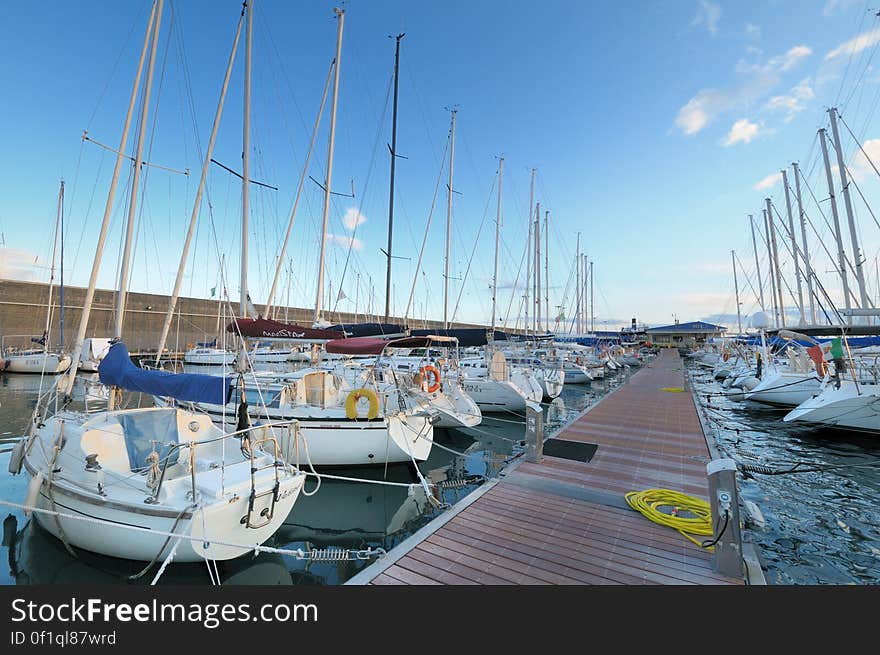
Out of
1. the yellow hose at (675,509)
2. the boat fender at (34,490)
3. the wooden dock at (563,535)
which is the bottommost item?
the wooden dock at (563,535)

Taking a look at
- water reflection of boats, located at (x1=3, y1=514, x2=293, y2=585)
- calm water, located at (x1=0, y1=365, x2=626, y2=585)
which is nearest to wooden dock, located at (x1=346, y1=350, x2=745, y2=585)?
calm water, located at (x1=0, y1=365, x2=626, y2=585)

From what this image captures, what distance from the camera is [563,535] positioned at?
5395 mm

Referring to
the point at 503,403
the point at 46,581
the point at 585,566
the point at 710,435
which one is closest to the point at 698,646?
the point at 585,566

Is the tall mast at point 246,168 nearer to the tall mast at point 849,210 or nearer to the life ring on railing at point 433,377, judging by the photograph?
the life ring on railing at point 433,377

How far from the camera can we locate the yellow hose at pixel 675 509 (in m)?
5.42

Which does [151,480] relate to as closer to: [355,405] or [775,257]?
[355,405]

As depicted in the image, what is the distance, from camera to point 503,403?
57.9 ft

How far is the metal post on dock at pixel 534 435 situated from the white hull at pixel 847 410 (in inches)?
427

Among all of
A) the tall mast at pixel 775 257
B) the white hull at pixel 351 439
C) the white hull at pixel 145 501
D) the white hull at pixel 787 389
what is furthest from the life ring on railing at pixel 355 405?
the tall mast at pixel 775 257

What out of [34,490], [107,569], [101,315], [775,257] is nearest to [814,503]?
[107,569]

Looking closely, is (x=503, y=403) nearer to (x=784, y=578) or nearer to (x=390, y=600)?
(x=784, y=578)

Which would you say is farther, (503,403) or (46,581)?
(503,403)

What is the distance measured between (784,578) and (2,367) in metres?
44.8

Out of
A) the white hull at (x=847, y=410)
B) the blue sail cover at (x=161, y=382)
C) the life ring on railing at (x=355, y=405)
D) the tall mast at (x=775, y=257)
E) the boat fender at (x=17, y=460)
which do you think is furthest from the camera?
the tall mast at (x=775, y=257)
